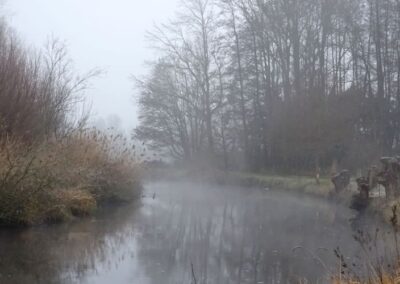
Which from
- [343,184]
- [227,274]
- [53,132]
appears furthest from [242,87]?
[227,274]

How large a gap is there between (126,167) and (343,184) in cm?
770

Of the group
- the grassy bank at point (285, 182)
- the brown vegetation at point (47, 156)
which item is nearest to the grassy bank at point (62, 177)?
the brown vegetation at point (47, 156)

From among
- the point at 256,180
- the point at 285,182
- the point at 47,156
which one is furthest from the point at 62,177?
the point at 256,180

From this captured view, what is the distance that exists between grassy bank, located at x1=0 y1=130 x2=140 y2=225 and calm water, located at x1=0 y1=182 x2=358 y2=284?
52 centimetres

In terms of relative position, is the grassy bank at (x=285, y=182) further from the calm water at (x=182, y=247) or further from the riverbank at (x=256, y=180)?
the calm water at (x=182, y=247)

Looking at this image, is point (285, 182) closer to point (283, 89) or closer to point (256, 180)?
point (256, 180)

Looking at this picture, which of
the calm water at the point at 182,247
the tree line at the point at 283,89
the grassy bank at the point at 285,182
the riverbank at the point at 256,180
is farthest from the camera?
the tree line at the point at 283,89

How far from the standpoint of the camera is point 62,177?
47.0ft

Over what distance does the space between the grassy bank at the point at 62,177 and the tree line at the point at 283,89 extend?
12.3 metres

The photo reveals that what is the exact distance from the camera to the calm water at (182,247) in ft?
29.7

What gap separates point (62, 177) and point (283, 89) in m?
23.7

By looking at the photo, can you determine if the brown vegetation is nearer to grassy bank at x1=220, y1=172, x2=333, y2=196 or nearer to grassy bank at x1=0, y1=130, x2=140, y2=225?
grassy bank at x1=0, y1=130, x2=140, y2=225

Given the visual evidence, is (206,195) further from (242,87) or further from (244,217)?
(242,87)

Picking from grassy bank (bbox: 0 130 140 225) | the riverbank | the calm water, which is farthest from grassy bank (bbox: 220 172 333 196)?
grassy bank (bbox: 0 130 140 225)
